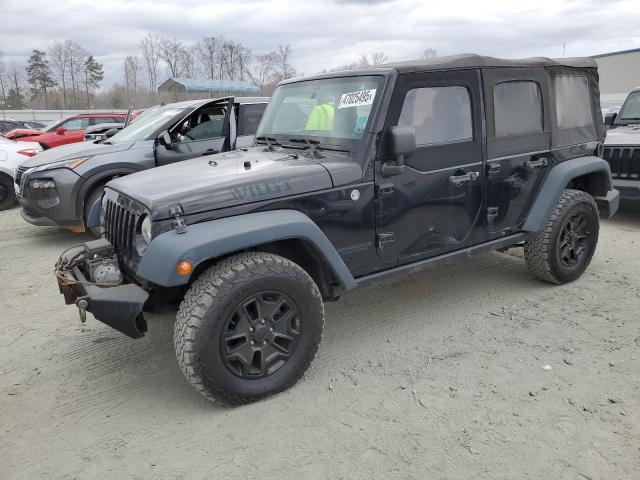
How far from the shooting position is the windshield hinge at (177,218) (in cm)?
271

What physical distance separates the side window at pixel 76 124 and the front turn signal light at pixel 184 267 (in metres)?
14.6

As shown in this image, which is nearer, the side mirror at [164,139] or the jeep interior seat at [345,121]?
the jeep interior seat at [345,121]

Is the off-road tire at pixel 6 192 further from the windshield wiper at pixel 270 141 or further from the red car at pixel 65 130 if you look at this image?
the windshield wiper at pixel 270 141

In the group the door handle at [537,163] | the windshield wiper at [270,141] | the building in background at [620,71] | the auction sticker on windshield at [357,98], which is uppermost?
the building in background at [620,71]

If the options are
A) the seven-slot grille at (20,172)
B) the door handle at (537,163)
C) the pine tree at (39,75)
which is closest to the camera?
the door handle at (537,163)

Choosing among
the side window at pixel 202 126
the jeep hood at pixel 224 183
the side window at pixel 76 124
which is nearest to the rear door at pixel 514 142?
the jeep hood at pixel 224 183

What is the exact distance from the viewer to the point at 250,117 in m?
6.92

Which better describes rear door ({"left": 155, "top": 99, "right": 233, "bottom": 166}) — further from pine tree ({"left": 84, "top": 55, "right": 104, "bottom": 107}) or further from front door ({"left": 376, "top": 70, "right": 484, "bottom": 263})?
pine tree ({"left": 84, "top": 55, "right": 104, "bottom": 107})

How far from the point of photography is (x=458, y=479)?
234 centimetres

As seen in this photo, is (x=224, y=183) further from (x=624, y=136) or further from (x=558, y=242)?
(x=624, y=136)

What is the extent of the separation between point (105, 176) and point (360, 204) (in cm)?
412

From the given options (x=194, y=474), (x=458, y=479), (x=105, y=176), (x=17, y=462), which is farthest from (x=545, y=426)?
(x=105, y=176)

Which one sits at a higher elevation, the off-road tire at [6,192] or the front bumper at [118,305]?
the front bumper at [118,305]

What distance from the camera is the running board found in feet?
11.2
